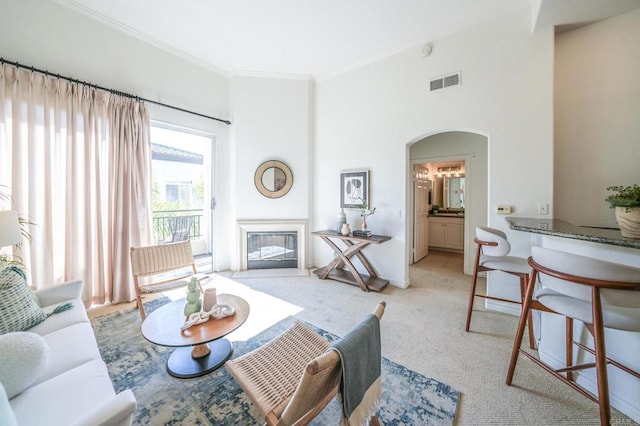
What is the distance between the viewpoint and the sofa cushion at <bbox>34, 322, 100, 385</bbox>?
4.17ft

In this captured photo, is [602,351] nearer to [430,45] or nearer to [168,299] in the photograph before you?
[430,45]

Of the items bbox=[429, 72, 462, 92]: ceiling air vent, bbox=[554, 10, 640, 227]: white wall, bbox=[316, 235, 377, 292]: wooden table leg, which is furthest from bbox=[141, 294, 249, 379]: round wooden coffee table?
bbox=[554, 10, 640, 227]: white wall

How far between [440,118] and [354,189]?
153cm

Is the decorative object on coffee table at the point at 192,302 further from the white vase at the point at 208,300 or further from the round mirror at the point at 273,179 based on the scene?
the round mirror at the point at 273,179

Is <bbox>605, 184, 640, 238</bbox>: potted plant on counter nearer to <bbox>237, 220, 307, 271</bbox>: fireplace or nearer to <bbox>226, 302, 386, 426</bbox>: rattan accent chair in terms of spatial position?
<bbox>226, 302, 386, 426</bbox>: rattan accent chair

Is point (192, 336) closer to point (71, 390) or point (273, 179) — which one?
point (71, 390)

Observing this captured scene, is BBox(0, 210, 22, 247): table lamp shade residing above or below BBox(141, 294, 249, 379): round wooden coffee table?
above

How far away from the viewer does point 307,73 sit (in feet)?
13.4

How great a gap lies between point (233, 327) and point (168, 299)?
77.8 inches

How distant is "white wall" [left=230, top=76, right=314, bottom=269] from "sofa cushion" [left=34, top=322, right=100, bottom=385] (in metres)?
2.53

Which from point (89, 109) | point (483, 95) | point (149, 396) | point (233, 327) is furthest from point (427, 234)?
point (89, 109)

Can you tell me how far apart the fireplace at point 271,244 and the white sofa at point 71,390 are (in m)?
2.48

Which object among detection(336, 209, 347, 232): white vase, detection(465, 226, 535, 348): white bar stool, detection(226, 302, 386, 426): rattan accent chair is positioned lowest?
detection(226, 302, 386, 426): rattan accent chair

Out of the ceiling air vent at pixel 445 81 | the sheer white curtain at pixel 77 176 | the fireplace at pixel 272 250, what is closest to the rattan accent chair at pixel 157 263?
the sheer white curtain at pixel 77 176
